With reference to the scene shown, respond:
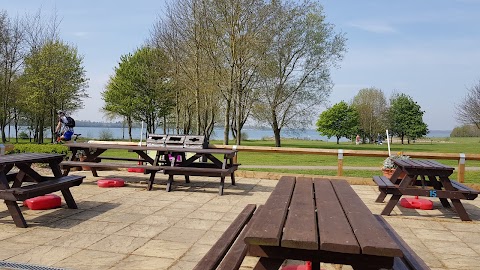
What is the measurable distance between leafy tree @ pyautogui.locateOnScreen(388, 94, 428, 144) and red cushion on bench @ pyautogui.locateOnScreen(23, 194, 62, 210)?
2190 inches

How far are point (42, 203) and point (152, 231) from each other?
205cm

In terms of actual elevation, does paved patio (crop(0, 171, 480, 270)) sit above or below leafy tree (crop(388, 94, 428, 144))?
below

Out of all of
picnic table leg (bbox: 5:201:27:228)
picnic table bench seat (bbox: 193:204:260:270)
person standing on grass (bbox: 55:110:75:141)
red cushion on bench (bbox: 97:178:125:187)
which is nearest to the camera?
picnic table bench seat (bbox: 193:204:260:270)

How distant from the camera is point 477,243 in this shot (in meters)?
4.34

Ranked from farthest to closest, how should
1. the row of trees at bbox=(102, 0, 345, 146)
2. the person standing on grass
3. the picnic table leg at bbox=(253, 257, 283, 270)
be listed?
the row of trees at bbox=(102, 0, 345, 146) → the person standing on grass → the picnic table leg at bbox=(253, 257, 283, 270)

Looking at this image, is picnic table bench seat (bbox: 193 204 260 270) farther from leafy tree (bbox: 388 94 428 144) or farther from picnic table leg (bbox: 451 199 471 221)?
leafy tree (bbox: 388 94 428 144)

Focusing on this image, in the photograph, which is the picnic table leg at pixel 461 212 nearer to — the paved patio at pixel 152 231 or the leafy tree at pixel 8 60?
the paved patio at pixel 152 231

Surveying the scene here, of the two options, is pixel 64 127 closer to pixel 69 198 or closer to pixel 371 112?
pixel 69 198

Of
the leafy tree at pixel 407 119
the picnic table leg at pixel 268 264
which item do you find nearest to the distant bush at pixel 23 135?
the picnic table leg at pixel 268 264

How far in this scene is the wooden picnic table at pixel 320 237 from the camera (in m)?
1.76

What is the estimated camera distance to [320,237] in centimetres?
184

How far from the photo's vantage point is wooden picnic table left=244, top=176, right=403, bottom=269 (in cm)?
176

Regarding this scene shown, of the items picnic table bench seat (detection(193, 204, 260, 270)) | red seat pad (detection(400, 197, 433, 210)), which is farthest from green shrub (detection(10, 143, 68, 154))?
picnic table bench seat (detection(193, 204, 260, 270))

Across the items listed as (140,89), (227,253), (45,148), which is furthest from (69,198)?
(140,89)
